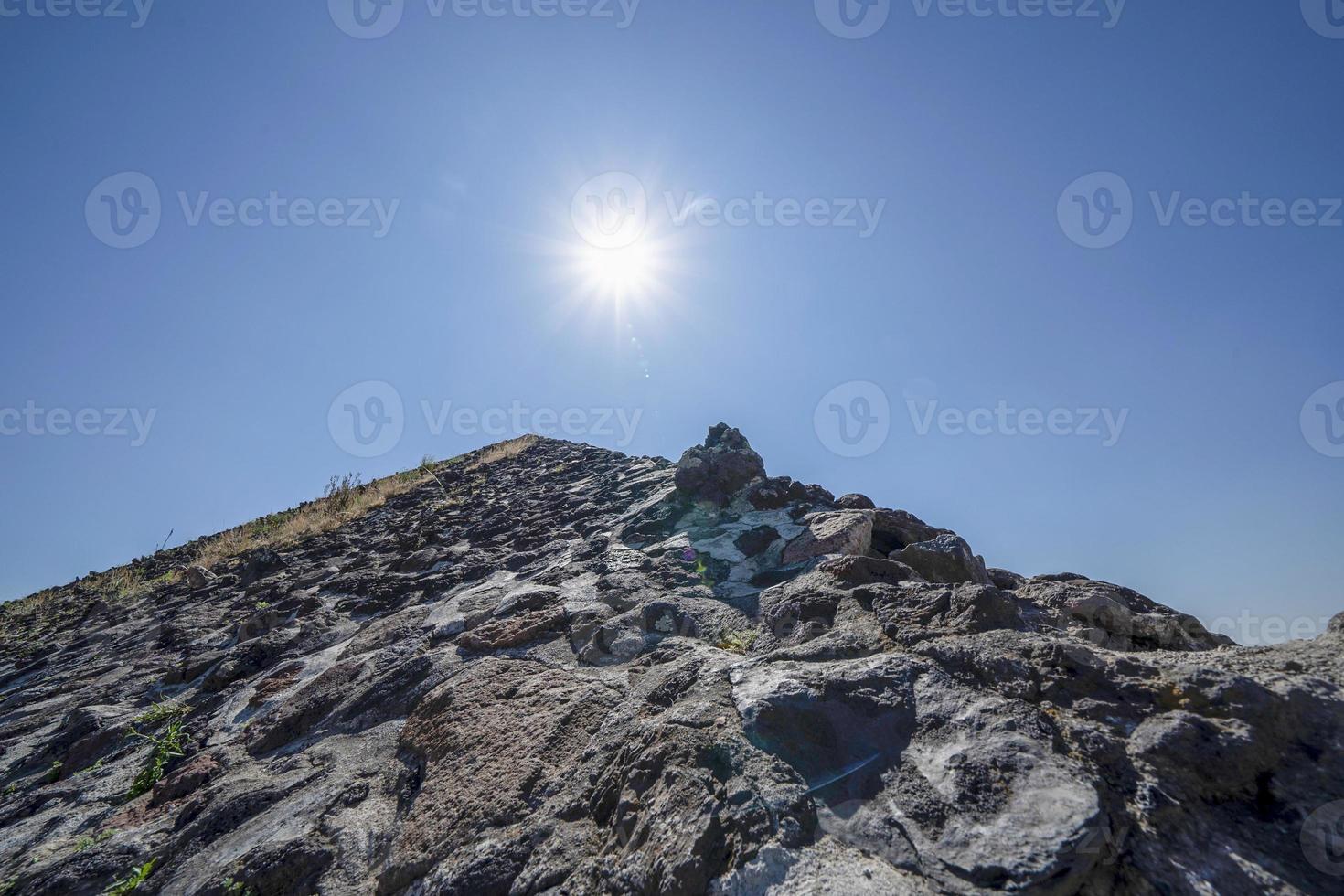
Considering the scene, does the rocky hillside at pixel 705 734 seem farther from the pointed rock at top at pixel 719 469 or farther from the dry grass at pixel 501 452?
the dry grass at pixel 501 452

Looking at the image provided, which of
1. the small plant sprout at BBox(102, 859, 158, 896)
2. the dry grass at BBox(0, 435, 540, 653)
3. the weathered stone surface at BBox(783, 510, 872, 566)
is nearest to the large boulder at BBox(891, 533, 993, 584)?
the weathered stone surface at BBox(783, 510, 872, 566)

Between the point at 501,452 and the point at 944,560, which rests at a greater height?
the point at 501,452

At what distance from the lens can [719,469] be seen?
16.0 ft

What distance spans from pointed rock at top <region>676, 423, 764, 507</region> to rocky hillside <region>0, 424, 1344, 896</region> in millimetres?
32

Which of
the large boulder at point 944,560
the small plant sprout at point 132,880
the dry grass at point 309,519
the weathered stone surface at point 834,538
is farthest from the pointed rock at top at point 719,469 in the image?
the dry grass at point 309,519

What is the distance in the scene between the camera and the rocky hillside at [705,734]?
139 centimetres

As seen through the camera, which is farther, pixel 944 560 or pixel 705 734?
pixel 944 560

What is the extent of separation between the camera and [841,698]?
193cm

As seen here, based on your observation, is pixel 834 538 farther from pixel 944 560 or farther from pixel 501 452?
pixel 501 452

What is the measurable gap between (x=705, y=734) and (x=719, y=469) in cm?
310

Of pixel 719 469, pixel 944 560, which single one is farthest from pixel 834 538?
pixel 719 469

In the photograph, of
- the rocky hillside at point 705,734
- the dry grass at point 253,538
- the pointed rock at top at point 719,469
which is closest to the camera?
the rocky hillside at point 705,734

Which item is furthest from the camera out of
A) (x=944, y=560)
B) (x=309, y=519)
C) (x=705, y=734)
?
(x=309, y=519)

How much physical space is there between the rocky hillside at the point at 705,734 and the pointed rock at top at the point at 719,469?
32 millimetres
